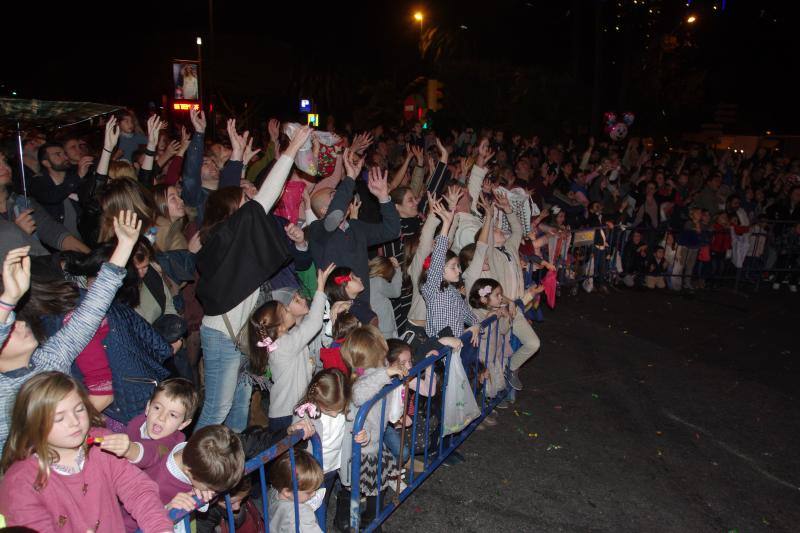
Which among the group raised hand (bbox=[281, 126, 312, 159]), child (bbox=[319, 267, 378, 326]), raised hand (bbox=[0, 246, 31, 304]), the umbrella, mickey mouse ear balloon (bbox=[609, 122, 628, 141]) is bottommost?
child (bbox=[319, 267, 378, 326])

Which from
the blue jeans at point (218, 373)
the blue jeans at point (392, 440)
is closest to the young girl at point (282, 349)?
the blue jeans at point (218, 373)

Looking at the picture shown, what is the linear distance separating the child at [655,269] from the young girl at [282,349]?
8979 mm

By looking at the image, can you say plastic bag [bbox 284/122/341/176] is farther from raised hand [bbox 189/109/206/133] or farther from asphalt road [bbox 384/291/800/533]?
asphalt road [bbox 384/291/800/533]

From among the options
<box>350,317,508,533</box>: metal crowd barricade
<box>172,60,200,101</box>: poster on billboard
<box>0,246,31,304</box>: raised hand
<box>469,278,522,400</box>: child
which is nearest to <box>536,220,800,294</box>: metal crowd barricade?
<box>469,278,522,400</box>: child

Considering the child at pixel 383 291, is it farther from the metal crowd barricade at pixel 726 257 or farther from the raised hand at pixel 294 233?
the metal crowd barricade at pixel 726 257

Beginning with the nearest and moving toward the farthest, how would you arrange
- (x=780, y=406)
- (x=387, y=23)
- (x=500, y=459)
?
(x=500, y=459)
(x=780, y=406)
(x=387, y=23)

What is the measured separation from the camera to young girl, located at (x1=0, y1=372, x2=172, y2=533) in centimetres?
229

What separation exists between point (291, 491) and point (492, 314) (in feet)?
9.31

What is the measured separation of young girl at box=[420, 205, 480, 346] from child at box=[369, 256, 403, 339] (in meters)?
0.31

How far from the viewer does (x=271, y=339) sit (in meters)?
3.97

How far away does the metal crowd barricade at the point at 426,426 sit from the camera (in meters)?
3.69

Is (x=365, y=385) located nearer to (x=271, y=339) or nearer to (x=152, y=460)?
(x=271, y=339)

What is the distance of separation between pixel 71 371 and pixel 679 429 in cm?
558

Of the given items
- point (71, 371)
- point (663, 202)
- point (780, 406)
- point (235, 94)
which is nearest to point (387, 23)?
point (235, 94)
